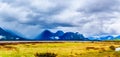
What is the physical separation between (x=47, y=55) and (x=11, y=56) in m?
8.96

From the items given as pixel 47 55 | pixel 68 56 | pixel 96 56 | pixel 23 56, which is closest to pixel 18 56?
pixel 23 56

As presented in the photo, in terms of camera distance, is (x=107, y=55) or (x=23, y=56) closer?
(x=23, y=56)

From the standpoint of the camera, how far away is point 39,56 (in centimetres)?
6862

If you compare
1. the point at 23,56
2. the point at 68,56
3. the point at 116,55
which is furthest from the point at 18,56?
the point at 116,55

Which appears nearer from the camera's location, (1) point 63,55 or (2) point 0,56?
(2) point 0,56

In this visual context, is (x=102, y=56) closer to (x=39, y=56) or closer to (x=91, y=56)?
(x=91, y=56)

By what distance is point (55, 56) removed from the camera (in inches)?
2795

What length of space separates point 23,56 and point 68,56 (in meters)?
12.4

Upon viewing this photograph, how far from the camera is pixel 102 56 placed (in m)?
69.8

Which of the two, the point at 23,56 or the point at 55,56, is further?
the point at 55,56

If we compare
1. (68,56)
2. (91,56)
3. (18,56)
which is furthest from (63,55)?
(18,56)

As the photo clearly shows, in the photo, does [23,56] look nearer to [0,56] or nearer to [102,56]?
[0,56]

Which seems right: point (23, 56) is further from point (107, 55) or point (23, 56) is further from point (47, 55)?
point (107, 55)

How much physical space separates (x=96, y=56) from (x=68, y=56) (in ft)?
23.8
